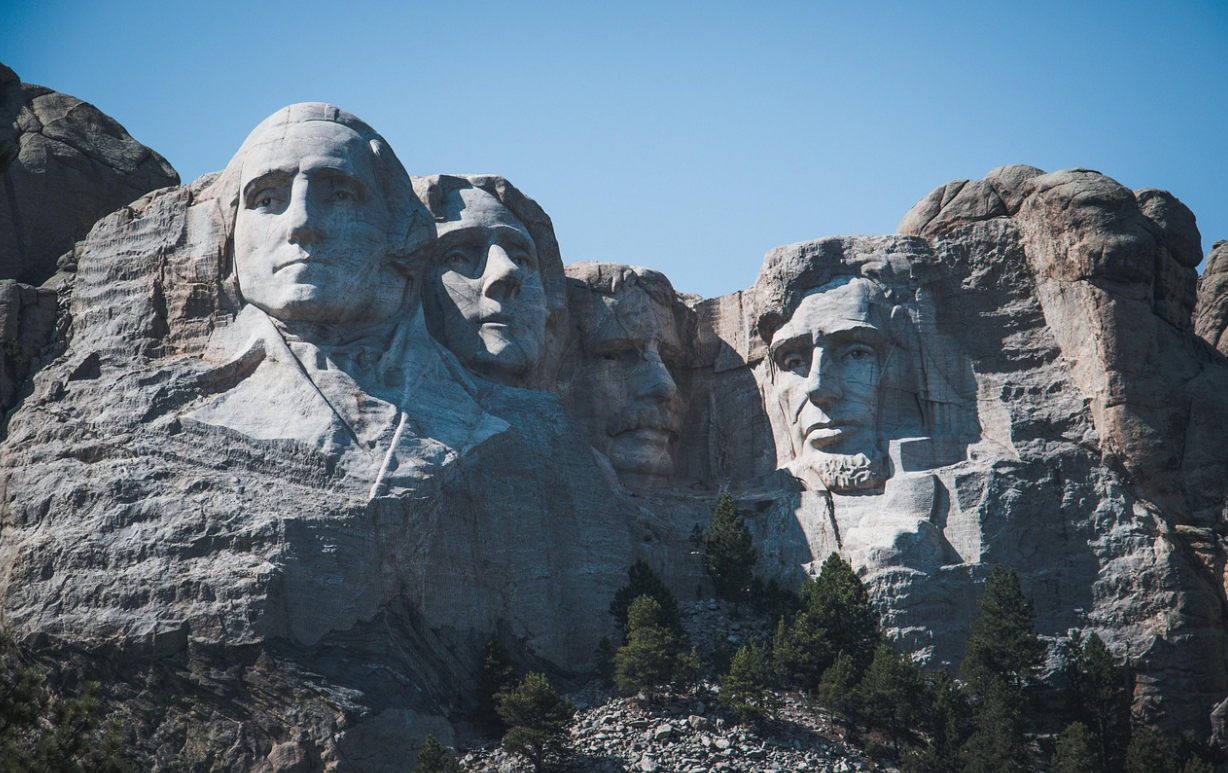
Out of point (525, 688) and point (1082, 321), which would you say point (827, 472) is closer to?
point (1082, 321)

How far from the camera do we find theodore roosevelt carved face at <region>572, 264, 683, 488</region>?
34.3 metres

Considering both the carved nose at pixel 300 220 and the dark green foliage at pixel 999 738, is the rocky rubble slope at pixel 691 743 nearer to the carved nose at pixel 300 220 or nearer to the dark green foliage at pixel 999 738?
the dark green foliage at pixel 999 738

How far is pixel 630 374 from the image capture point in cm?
3466

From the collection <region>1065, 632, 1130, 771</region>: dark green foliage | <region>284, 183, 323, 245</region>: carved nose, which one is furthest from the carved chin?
<region>1065, 632, 1130, 771</region>: dark green foliage

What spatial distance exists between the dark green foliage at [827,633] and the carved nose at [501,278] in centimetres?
695

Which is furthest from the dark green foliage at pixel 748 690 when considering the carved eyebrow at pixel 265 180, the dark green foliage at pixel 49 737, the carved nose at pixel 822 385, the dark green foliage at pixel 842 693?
the dark green foliage at pixel 49 737

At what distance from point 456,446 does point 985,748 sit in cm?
879

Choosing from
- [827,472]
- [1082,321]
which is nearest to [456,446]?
[827,472]

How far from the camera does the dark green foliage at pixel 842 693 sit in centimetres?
2842

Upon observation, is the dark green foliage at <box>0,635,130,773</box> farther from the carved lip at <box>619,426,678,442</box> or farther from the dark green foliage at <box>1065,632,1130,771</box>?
the carved lip at <box>619,426,678,442</box>

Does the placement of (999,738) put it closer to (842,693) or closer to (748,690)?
(842,693)

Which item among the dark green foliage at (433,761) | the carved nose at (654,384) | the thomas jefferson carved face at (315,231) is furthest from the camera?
the carved nose at (654,384)

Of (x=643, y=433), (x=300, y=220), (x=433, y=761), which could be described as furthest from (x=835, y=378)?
(x=433, y=761)

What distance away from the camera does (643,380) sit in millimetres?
34469
